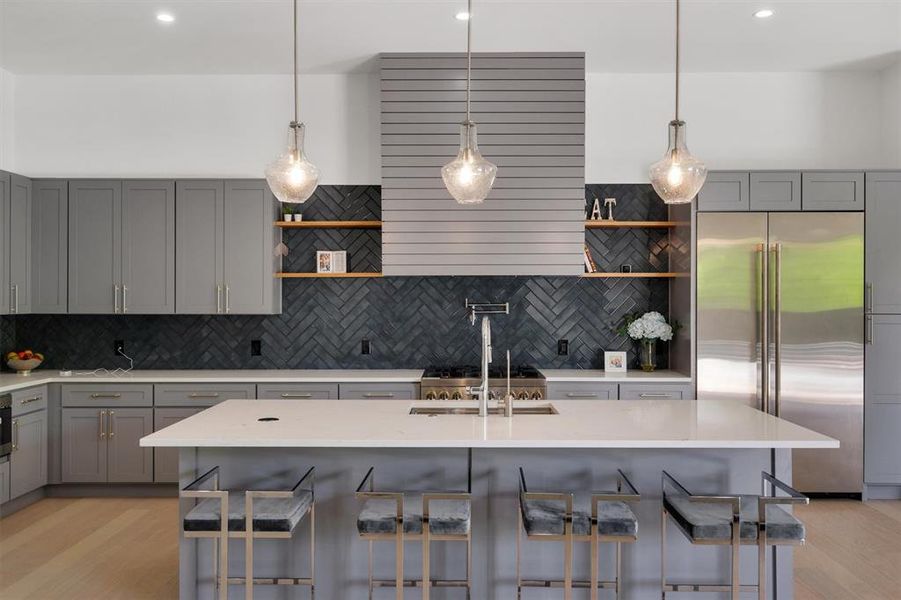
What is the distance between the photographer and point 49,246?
4.91m

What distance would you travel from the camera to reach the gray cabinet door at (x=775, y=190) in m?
4.66

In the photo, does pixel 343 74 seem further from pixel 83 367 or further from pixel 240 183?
pixel 83 367

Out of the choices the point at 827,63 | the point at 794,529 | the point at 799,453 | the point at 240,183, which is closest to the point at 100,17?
the point at 240,183

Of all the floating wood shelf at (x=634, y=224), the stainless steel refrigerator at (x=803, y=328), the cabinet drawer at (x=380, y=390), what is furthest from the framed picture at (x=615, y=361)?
the cabinet drawer at (x=380, y=390)

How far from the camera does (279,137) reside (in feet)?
17.1

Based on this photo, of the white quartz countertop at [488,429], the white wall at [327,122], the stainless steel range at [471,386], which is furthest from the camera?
the white wall at [327,122]

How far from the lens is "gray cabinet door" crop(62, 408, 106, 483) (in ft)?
15.4

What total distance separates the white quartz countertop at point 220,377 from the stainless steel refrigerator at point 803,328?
2.22m

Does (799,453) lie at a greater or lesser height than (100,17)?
lesser

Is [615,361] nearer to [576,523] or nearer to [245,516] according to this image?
[576,523]

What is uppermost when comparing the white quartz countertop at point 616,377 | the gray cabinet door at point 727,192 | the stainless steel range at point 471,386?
the gray cabinet door at point 727,192

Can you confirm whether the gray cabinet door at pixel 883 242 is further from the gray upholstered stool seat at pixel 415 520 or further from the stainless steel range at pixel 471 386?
the gray upholstered stool seat at pixel 415 520

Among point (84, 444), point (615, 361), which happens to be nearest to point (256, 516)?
point (84, 444)

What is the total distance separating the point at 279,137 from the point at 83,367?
2491 mm
